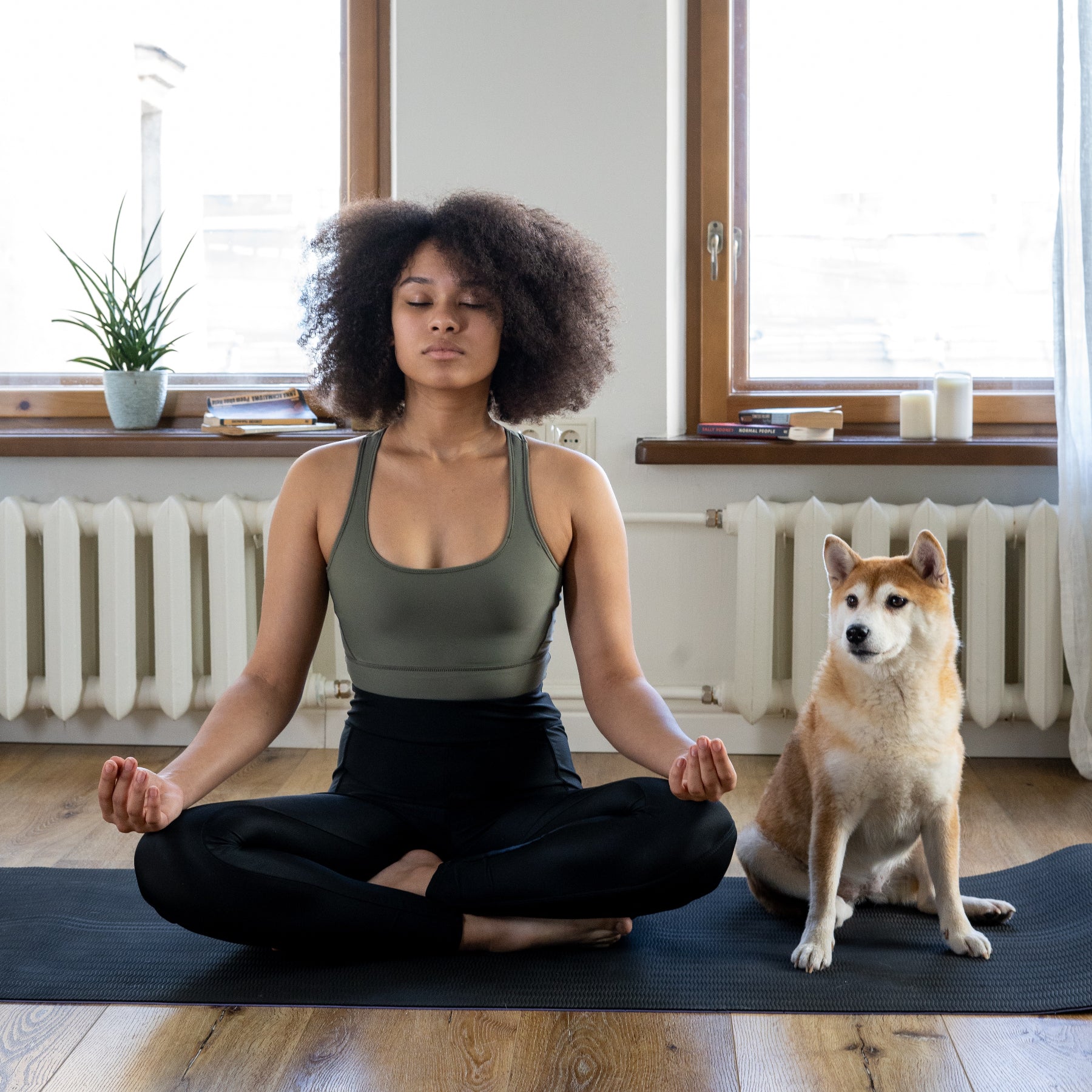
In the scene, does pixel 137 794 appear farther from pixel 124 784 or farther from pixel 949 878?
pixel 949 878

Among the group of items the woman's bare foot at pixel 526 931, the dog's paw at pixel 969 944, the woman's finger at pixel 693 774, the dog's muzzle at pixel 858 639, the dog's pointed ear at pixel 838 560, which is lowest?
the dog's paw at pixel 969 944

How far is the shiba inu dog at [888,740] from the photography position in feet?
4.81

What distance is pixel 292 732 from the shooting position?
8.78 ft

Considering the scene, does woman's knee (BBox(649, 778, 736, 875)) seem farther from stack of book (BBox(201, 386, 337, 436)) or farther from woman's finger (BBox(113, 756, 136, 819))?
stack of book (BBox(201, 386, 337, 436))

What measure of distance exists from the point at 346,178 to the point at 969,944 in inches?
83.1

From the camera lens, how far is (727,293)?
264 cm

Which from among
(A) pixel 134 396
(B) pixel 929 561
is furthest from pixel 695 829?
(A) pixel 134 396

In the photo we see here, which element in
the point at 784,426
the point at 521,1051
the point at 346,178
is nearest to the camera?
the point at 521,1051

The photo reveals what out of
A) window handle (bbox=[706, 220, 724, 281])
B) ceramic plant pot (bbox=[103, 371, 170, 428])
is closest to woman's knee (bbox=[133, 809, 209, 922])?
ceramic plant pot (bbox=[103, 371, 170, 428])

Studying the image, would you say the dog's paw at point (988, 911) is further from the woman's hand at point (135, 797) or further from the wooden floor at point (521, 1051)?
the woman's hand at point (135, 797)

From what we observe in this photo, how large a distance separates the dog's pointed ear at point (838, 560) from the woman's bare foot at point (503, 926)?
1.74 ft

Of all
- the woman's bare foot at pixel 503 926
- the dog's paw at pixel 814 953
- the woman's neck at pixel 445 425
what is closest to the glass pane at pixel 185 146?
the woman's neck at pixel 445 425

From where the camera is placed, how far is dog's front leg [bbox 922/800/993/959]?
1.47 metres

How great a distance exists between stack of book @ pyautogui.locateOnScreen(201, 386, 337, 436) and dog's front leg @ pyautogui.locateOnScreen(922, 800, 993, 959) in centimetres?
165
